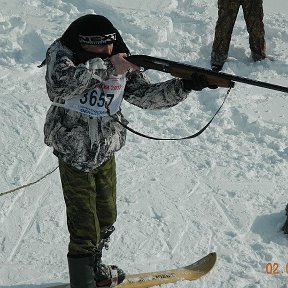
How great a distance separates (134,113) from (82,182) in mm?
3093

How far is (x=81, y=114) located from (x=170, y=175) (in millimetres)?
2306

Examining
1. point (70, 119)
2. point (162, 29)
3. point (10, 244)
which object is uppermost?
point (70, 119)

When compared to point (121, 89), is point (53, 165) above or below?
below

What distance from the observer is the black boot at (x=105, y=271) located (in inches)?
151

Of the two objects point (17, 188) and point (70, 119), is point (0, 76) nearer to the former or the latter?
point (17, 188)

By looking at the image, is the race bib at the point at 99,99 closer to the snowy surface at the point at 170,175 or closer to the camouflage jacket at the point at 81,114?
the camouflage jacket at the point at 81,114

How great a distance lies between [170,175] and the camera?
5.42 meters

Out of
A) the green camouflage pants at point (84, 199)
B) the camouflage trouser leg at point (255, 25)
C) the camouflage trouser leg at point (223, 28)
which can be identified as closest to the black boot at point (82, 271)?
the green camouflage pants at point (84, 199)

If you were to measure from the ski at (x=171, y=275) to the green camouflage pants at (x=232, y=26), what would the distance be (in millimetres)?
3876

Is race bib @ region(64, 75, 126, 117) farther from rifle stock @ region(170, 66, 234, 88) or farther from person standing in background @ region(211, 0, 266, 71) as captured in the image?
person standing in background @ region(211, 0, 266, 71)

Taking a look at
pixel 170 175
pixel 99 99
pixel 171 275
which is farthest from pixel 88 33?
pixel 170 175

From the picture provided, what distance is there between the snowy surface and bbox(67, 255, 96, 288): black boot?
1.64 feet

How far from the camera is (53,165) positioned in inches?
212

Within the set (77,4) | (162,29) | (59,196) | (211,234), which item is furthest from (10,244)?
(77,4)
